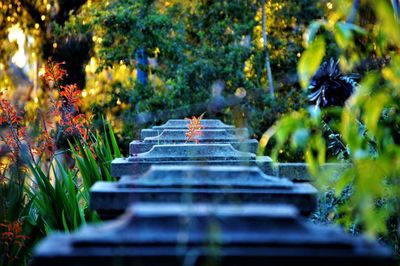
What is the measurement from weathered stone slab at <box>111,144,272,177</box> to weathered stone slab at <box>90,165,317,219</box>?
0.99m

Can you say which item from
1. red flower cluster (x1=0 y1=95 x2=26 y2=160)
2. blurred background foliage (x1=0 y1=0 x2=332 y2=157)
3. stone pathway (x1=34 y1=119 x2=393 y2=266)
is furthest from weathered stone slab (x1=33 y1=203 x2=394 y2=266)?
blurred background foliage (x1=0 y1=0 x2=332 y2=157)

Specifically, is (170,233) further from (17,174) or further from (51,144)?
(51,144)

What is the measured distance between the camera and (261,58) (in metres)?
12.0

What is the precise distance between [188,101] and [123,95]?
1193 millimetres

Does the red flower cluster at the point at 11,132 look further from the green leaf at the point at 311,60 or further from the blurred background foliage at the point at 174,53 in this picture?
the blurred background foliage at the point at 174,53

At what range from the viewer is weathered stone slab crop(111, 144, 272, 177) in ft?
10.2

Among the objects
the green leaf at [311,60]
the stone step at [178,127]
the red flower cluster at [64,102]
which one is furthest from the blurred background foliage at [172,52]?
the green leaf at [311,60]

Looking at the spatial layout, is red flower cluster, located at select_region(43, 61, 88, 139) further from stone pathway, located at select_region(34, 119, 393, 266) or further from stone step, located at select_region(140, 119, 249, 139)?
stone pathway, located at select_region(34, 119, 393, 266)

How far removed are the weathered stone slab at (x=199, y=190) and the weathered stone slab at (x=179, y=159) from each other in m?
0.99

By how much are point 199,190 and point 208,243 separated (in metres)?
0.59

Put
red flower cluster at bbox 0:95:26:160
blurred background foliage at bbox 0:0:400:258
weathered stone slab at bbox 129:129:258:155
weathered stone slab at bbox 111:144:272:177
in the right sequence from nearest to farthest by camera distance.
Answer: weathered stone slab at bbox 111:144:272:177 → weathered stone slab at bbox 129:129:258:155 → red flower cluster at bbox 0:95:26:160 → blurred background foliage at bbox 0:0:400:258

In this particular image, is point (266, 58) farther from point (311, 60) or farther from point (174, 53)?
point (311, 60)

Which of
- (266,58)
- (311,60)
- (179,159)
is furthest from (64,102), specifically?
(266,58)

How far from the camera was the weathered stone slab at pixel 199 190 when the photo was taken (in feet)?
6.39
